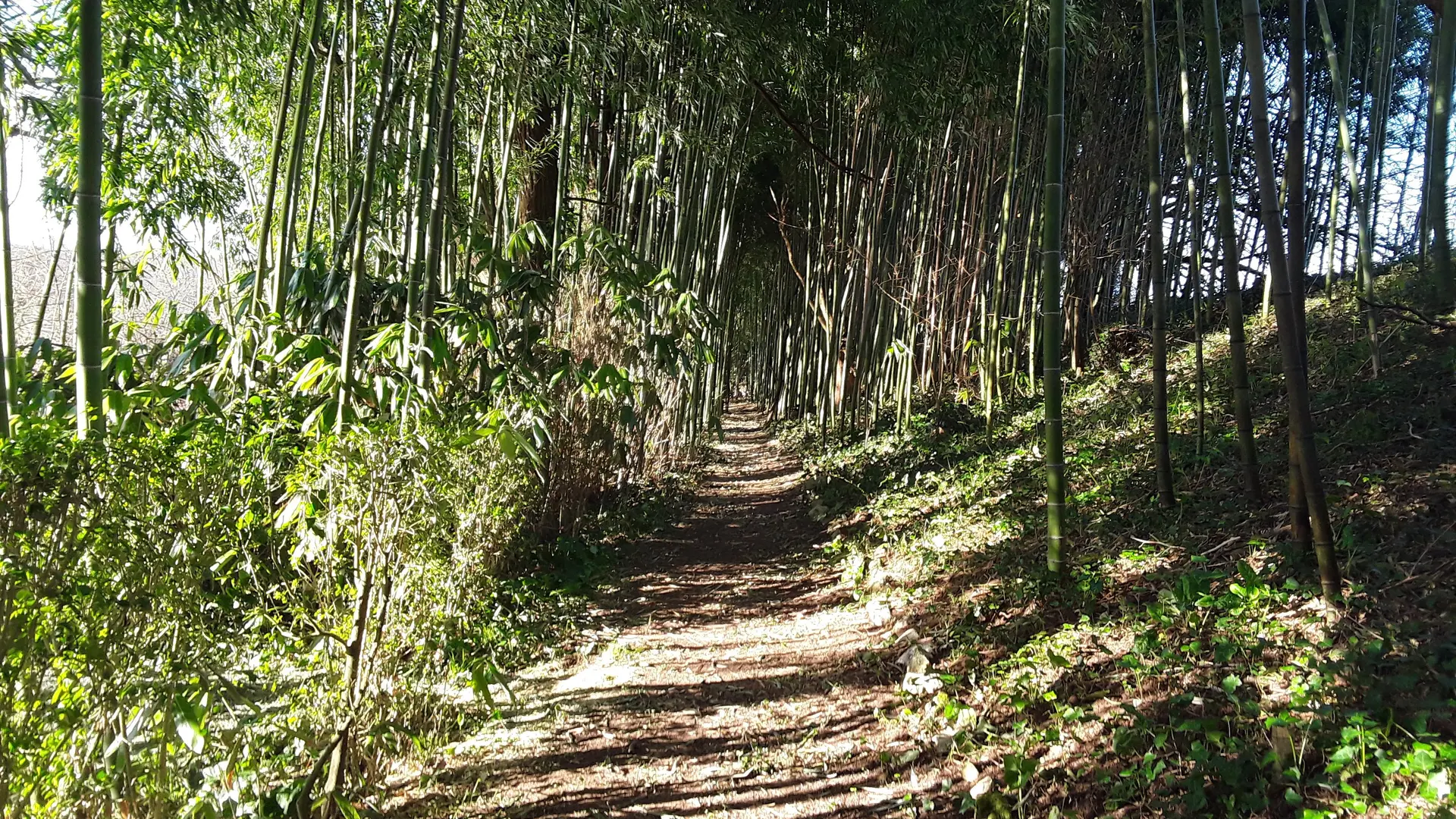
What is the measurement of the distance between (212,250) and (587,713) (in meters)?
4.99

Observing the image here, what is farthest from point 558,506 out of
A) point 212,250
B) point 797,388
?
point 797,388

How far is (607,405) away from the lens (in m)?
4.45

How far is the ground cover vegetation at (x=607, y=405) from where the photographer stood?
1437 millimetres

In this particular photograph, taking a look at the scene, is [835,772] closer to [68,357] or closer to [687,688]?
[687,688]

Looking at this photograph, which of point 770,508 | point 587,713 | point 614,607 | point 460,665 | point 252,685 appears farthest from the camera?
point 770,508

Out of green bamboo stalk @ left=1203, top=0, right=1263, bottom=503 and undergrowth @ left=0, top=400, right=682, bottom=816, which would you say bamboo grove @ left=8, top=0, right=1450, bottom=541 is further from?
undergrowth @ left=0, top=400, right=682, bottom=816

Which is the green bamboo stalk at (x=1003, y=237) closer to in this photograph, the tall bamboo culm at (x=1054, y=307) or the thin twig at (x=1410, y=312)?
the tall bamboo culm at (x=1054, y=307)

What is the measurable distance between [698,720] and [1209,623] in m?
1.49

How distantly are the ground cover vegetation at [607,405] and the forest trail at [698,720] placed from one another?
8.6 inches

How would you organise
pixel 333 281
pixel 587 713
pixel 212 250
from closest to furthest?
pixel 587 713
pixel 333 281
pixel 212 250

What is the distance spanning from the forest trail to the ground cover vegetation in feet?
0.72

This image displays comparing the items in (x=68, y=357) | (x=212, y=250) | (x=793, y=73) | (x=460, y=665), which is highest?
(x=793, y=73)

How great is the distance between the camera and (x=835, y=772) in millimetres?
2080

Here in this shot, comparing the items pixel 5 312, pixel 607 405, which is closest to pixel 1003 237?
pixel 607 405
